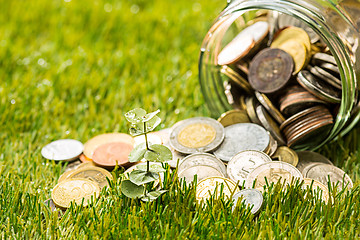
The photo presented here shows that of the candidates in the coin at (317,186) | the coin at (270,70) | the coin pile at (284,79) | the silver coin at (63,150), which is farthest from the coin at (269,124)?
the silver coin at (63,150)

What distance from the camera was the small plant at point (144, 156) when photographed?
169 centimetres

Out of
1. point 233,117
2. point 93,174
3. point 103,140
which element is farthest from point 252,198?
point 103,140

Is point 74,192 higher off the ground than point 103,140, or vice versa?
point 103,140

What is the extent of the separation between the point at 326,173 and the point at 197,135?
1.95 ft

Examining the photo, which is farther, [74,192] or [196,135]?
[196,135]

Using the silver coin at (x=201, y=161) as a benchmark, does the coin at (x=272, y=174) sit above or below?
below

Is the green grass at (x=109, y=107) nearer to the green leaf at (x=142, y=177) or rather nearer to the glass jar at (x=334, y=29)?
the green leaf at (x=142, y=177)

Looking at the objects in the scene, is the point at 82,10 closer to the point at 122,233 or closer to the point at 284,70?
the point at 284,70

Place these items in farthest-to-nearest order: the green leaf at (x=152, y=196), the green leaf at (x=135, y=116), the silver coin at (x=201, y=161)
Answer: the silver coin at (x=201, y=161) < the green leaf at (x=152, y=196) < the green leaf at (x=135, y=116)

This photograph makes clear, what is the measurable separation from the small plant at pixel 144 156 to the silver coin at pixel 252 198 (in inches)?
11.1

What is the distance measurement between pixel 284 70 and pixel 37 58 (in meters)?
1.67

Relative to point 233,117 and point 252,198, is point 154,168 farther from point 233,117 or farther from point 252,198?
point 233,117

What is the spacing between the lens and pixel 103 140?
230 centimetres

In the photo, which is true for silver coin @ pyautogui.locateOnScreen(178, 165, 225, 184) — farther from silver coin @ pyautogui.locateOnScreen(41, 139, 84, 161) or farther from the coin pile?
silver coin @ pyautogui.locateOnScreen(41, 139, 84, 161)
